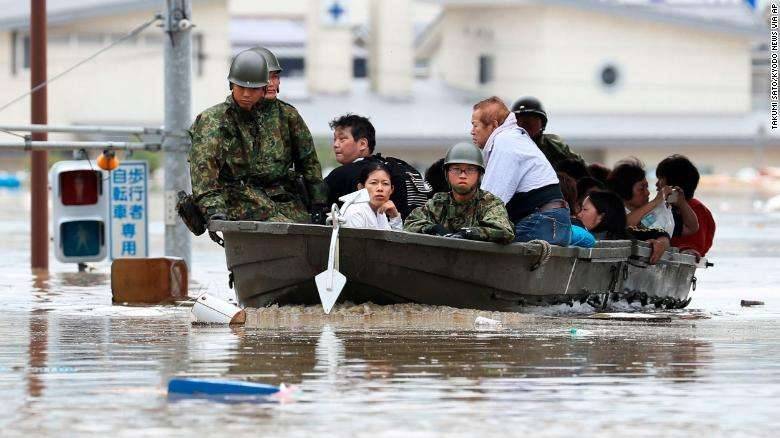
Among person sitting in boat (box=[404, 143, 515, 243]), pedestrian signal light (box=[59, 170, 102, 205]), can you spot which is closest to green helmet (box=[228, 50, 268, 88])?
person sitting in boat (box=[404, 143, 515, 243])

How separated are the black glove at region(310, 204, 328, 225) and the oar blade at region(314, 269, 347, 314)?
1265 millimetres

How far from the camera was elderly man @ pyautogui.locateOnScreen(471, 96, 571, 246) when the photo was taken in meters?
15.0

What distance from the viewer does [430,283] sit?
1457cm

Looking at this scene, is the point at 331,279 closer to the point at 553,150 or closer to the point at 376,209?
the point at 376,209

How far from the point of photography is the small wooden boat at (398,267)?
555 inches

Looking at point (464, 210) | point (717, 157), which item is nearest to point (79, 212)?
point (464, 210)

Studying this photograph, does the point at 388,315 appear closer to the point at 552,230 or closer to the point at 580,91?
the point at 552,230

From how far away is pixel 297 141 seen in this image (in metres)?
15.4

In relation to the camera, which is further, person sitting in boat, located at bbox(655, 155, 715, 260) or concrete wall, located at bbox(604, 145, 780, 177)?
concrete wall, located at bbox(604, 145, 780, 177)

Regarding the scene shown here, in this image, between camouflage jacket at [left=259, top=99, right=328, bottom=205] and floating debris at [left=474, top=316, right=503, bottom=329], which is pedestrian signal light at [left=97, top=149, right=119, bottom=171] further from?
floating debris at [left=474, top=316, right=503, bottom=329]

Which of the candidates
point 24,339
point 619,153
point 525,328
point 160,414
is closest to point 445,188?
point 525,328

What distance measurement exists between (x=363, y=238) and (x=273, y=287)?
0.93 meters

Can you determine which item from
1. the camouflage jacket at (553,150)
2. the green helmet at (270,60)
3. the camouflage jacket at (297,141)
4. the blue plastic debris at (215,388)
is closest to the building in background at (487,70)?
the camouflage jacket at (553,150)

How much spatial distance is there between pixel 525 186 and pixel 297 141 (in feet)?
5.80
